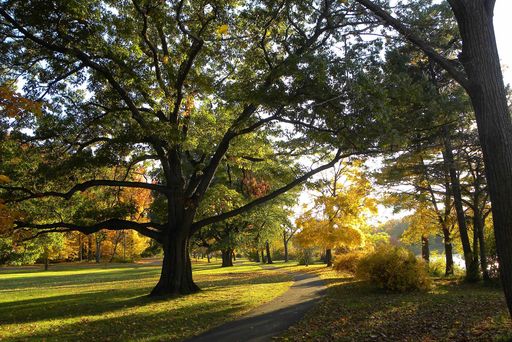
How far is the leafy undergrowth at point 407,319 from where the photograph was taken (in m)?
7.05

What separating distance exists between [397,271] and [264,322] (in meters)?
6.43

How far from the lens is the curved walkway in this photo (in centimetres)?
795

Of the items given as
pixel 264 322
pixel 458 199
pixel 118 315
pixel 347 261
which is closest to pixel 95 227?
pixel 118 315

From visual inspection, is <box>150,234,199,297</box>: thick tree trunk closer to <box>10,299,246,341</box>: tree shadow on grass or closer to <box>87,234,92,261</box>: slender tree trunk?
<box>10,299,246,341</box>: tree shadow on grass

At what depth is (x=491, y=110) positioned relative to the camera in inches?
225

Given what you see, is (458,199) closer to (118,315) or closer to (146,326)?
(146,326)

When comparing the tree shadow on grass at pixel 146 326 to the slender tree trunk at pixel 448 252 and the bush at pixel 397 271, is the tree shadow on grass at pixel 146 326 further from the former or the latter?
the slender tree trunk at pixel 448 252

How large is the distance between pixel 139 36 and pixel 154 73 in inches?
51.8

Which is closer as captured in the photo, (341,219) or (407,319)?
(407,319)

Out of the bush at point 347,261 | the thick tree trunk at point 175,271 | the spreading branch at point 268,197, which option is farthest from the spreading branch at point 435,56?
the bush at point 347,261

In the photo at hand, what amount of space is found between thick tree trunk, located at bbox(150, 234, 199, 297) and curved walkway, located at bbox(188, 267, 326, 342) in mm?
4495

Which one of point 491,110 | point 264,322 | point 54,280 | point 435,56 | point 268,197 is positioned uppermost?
point 435,56

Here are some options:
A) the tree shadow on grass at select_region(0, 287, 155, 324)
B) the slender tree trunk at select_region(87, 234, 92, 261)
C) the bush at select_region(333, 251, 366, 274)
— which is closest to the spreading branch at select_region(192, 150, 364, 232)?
the tree shadow on grass at select_region(0, 287, 155, 324)

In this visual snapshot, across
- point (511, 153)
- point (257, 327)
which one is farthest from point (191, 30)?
point (511, 153)
